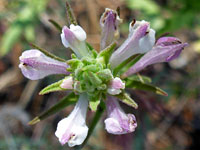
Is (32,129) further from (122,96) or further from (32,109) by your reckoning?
(122,96)

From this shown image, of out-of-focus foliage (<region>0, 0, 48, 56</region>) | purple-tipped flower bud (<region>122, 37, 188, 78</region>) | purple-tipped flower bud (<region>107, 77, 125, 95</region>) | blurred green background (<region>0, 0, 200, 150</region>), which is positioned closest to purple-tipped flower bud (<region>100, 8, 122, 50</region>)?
purple-tipped flower bud (<region>122, 37, 188, 78</region>)

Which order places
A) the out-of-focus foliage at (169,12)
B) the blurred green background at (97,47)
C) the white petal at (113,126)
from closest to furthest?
1. the white petal at (113,126)
2. the out-of-focus foliage at (169,12)
3. the blurred green background at (97,47)

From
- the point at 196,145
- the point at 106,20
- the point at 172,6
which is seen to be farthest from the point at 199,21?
the point at 106,20

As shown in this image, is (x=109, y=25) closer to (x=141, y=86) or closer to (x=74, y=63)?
(x=74, y=63)

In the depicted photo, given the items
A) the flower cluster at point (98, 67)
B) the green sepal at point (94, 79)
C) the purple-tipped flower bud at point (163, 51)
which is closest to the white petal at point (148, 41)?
the flower cluster at point (98, 67)

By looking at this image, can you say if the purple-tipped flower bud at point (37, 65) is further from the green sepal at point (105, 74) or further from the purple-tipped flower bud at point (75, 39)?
the green sepal at point (105, 74)

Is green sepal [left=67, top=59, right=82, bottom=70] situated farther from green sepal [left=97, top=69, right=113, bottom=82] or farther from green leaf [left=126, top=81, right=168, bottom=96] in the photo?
green leaf [left=126, top=81, right=168, bottom=96]

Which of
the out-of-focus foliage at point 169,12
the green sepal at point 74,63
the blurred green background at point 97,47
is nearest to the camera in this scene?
the green sepal at point 74,63

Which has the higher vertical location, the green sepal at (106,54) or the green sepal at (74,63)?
the green sepal at (74,63)
